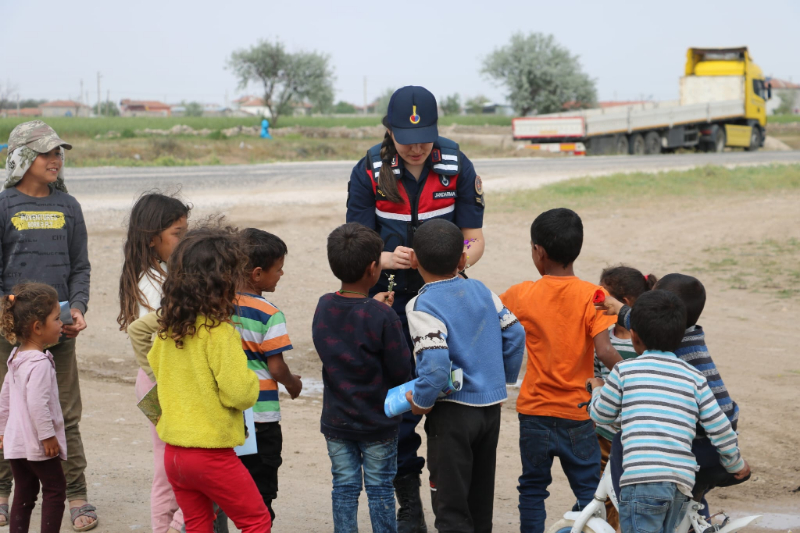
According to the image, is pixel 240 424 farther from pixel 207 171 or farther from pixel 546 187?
pixel 207 171

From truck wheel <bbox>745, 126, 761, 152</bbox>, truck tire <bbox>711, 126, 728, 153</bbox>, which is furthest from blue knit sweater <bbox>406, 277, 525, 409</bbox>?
truck wheel <bbox>745, 126, 761, 152</bbox>

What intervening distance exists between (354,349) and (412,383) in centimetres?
32

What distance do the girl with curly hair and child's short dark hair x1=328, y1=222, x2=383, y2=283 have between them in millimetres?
A: 440

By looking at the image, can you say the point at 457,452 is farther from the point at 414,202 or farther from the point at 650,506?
the point at 414,202

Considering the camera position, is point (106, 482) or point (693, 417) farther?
point (106, 482)

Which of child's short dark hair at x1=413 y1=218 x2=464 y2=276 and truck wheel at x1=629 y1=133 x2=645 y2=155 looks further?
truck wheel at x1=629 y1=133 x2=645 y2=155

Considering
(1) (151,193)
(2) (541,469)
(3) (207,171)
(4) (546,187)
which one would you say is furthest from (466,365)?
(3) (207,171)

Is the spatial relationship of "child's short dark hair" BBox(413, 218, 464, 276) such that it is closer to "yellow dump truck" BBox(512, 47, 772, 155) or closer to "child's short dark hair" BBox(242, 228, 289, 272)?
"child's short dark hair" BBox(242, 228, 289, 272)

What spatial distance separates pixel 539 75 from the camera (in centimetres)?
5397

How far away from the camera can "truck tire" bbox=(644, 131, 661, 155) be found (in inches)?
1195

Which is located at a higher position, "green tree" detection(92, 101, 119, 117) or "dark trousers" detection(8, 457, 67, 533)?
"green tree" detection(92, 101, 119, 117)

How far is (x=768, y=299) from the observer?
966 cm

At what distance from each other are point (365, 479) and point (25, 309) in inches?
67.7

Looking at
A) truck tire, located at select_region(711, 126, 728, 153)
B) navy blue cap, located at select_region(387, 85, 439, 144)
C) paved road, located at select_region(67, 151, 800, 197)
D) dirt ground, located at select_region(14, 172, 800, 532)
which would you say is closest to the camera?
navy blue cap, located at select_region(387, 85, 439, 144)
